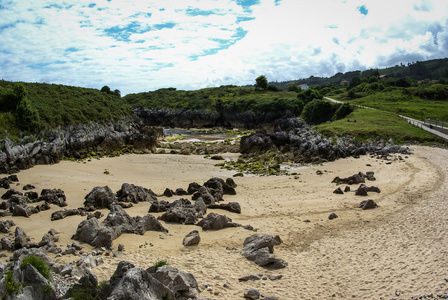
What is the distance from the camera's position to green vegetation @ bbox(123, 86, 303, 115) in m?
92.8

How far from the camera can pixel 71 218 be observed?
17.1 m

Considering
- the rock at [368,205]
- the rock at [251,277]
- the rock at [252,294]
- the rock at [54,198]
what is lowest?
the rock at [368,205]

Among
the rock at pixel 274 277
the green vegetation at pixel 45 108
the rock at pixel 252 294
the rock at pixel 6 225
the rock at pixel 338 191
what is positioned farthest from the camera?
the green vegetation at pixel 45 108

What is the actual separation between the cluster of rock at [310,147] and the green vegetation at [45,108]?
20610 mm

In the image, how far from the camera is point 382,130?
46.0 metres

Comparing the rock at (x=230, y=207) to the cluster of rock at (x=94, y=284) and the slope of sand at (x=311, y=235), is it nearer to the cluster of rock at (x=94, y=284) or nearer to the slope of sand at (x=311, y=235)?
the slope of sand at (x=311, y=235)

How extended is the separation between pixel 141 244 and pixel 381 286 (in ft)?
31.5

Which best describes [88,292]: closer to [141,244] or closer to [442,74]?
[141,244]

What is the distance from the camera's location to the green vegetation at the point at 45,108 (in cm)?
3106

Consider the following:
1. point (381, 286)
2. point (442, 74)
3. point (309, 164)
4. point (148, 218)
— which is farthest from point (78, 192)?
point (442, 74)

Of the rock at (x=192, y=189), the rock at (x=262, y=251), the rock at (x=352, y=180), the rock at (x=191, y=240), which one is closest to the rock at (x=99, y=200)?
the rock at (x=192, y=189)

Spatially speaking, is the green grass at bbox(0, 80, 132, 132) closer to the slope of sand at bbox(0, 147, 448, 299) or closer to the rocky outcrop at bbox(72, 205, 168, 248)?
the slope of sand at bbox(0, 147, 448, 299)

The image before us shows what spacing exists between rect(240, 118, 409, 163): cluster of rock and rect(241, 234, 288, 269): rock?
2431 centimetres

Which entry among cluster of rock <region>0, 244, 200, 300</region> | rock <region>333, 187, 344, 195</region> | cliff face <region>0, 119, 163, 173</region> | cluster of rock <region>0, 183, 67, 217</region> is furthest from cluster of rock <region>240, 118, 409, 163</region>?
cluster of rock <region>0, 244, 200, 300</region>
